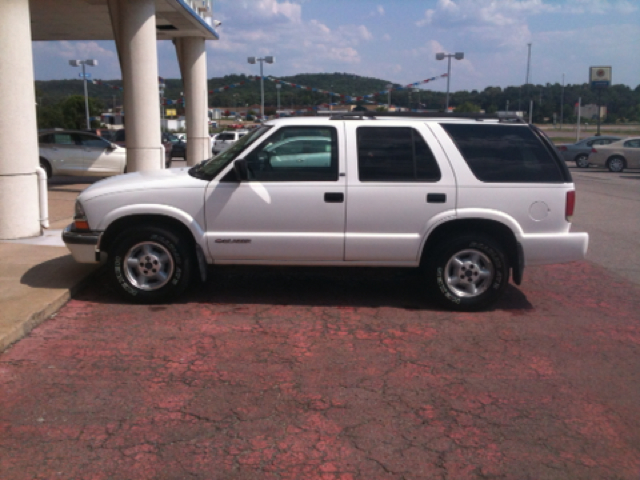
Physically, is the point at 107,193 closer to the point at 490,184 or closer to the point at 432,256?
the point at 432,256

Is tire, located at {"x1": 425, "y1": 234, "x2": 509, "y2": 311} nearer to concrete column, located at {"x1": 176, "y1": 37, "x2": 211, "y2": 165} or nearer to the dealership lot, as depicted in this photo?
the dealership lot

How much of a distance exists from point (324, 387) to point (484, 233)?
9.09ft

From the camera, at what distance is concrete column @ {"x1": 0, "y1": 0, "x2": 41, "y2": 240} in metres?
9.01

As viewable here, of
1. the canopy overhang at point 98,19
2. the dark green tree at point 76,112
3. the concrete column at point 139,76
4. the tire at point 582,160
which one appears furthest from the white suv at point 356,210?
the dark green tree at point 76,112

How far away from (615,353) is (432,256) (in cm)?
190

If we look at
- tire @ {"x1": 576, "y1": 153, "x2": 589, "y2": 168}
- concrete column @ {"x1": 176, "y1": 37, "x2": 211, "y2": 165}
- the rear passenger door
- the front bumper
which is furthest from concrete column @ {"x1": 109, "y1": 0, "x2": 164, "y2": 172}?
tire @ {"x1": 576, "y1": 153, "x2": 589, "y2": 168}

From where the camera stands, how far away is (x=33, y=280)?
7.34 meters

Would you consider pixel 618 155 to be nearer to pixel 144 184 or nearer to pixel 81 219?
pixel 144 184

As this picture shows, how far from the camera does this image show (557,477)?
376cm

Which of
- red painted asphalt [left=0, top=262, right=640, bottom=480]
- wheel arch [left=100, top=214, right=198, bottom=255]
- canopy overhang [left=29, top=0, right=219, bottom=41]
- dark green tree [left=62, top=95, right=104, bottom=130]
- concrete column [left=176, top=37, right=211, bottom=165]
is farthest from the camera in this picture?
dark green tree [left=62, top=95, right=104, bottom=130]

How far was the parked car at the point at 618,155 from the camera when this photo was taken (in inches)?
1143

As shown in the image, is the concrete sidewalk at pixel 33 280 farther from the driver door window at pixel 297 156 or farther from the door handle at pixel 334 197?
the door handle at pixel 334 197

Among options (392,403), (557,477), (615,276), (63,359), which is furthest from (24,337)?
(615,276)

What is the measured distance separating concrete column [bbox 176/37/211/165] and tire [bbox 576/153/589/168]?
18506 mm
